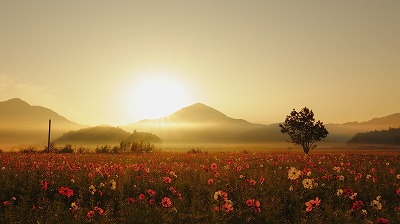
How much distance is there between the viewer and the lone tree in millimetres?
47312

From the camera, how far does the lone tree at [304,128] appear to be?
4731cm

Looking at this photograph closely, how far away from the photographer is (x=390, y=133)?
18538 cm

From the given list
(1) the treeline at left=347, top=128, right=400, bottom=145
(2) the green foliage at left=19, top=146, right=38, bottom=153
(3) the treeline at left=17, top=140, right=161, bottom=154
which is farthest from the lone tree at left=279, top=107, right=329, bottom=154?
(1) the treeline at left=347, top=128, right=400, bottom=145

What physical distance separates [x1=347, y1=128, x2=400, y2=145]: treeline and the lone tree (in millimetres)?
118965

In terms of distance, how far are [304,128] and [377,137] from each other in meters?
140

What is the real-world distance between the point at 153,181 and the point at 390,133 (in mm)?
197110

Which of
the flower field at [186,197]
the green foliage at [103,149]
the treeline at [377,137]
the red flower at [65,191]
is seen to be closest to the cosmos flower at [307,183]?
the flower field at [186,197]

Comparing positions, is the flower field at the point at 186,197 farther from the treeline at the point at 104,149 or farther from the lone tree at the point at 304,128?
the lone tree at the point at 304,128

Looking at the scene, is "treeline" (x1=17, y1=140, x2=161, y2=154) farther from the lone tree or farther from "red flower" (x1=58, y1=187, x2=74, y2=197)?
"red flower" (x1=58, y1=187, x2=74, y2=197)

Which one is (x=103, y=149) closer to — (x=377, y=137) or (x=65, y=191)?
(x=65, y=191)

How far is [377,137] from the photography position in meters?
171

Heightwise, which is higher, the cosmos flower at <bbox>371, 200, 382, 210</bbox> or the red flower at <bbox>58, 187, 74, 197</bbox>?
the red flower at <bbox>58, 187, 74, 197</bbox>

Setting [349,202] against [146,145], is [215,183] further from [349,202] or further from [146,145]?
[146,145]

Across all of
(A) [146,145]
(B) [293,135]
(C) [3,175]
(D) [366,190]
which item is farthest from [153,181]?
(B) [293,135]
